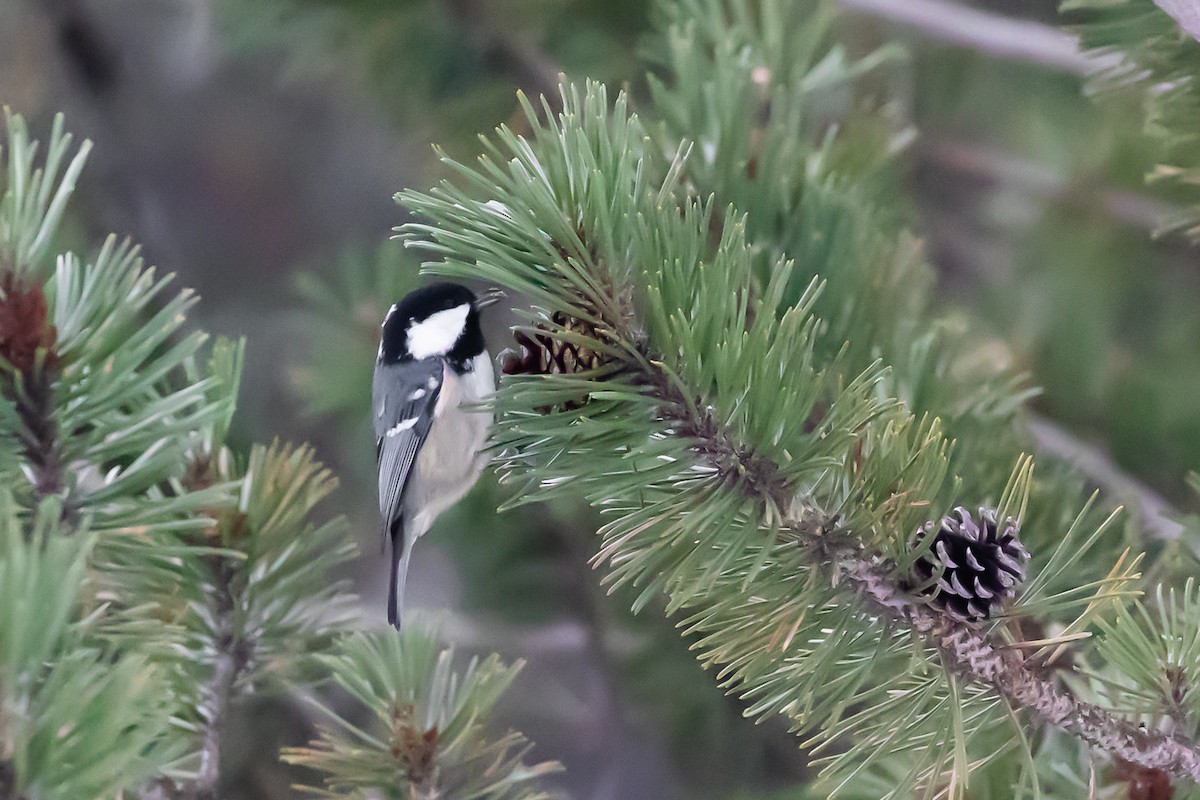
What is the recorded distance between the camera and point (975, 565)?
35 cm

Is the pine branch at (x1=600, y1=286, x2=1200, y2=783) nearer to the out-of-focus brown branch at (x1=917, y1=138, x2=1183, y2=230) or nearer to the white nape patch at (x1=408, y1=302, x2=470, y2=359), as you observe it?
the white nape patch at (x1=408, y1=302, x2=470, y2=359)

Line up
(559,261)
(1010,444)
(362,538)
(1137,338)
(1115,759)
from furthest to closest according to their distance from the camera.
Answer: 1. (362,538)
2. (1137,338)
3. (1010,444)
4. (1115,759)
5. (559,261)

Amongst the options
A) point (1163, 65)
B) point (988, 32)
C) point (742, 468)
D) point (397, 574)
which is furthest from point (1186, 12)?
point (397, 574)

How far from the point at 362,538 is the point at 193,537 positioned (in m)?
0.78

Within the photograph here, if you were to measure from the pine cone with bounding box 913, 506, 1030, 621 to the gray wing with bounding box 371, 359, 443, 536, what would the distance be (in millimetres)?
556

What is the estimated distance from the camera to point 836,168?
64 cm

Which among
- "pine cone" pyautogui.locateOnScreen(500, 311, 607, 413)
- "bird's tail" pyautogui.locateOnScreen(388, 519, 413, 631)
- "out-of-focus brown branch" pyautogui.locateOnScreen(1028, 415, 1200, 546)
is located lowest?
"bird's tail" pyautogui.locateOnScreen(388, 519, 413, 631)

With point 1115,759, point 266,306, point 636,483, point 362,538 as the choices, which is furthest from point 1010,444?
point 266,306

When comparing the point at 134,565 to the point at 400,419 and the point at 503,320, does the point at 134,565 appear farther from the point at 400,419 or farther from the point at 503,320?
the point at 503,320

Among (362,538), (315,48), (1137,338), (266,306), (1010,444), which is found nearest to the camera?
(1010,444)

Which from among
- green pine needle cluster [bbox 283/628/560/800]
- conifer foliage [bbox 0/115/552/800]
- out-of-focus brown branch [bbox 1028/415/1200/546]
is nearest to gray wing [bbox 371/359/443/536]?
conifer foliage [bbox 0/115/552/800]

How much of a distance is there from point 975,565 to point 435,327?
574 millimetres

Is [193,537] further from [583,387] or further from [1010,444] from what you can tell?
[1010,444]

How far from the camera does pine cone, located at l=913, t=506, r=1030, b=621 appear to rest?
0.35m
